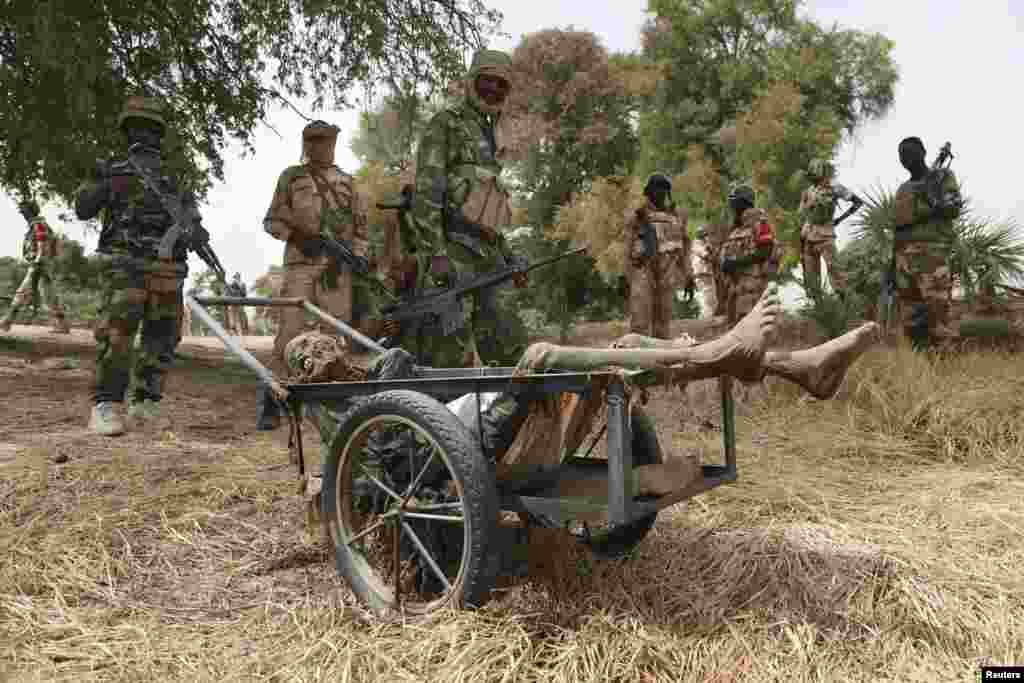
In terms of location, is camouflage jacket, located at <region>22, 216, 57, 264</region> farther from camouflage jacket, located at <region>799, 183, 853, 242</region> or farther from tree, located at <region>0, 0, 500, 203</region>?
camouflage jacket, located at <region>799, 183, 853, 242</region>

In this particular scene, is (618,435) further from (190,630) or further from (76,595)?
(76,595)

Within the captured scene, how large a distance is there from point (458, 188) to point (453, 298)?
686 mm

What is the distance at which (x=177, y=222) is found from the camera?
5098mm

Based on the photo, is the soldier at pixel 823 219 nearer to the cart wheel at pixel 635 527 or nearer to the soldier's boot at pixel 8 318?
the cart wheel at pixel 635 527

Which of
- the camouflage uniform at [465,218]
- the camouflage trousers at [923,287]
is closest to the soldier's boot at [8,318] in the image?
the camouflage uniform at [465,218]

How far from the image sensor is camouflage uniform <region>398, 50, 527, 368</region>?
464 cm

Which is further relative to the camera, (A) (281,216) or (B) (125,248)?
(A) (281,216)

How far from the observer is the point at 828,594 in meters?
2.62

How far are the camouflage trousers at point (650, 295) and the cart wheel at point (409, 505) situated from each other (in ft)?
19.0

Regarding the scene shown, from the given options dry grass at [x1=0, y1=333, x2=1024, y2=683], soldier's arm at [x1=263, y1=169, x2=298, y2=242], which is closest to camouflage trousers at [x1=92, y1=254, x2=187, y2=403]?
dry grass at [x1=0, y1=333, x2=1024, y2=683]

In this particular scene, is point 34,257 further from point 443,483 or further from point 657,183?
point 443,483

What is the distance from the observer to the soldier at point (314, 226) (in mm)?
5793

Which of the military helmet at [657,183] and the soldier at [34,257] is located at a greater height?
the military helmet at [657,183]

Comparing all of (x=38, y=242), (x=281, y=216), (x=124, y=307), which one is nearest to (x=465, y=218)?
(x=281, y=216)
